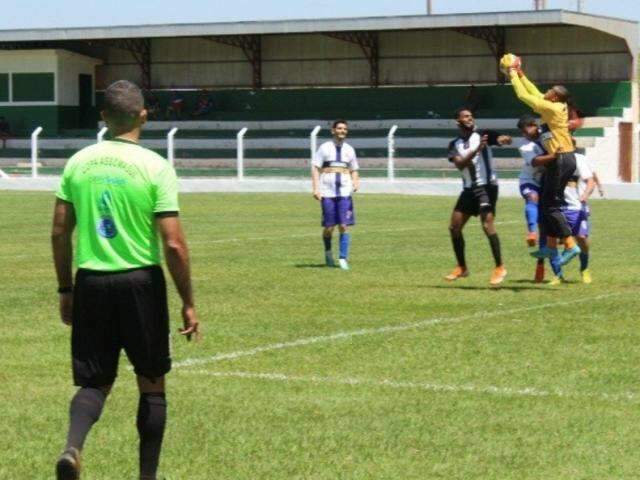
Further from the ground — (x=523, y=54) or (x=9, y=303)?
(x=523, y=54)

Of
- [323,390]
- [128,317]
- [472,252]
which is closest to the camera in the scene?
[128,317]

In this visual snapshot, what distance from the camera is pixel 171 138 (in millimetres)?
50375

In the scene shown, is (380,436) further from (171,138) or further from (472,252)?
(171,138)

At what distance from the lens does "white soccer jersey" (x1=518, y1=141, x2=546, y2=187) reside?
60.1ft

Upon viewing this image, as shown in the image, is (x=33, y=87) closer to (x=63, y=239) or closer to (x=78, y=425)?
(x=63, y=239)

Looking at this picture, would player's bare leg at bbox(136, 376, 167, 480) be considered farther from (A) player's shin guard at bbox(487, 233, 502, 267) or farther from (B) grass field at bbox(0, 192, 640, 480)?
(A) player's shin guard at bbox(487, 233, 502, 267)

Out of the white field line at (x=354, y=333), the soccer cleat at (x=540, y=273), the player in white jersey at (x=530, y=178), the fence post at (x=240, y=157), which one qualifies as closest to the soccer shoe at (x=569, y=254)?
the soccer cleat at (x=540, y=273)

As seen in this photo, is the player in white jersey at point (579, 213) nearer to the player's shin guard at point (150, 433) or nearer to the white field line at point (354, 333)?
the white field line at point (354, 333)

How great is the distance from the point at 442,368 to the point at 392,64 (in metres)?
51.0

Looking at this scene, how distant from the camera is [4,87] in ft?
212

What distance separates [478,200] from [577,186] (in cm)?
134

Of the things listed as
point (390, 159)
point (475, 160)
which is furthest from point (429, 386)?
point (390, 159)

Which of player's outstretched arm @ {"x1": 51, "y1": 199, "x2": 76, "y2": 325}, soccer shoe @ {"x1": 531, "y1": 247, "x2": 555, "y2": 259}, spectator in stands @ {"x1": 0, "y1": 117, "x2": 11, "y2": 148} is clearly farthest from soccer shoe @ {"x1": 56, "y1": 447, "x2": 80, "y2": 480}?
spectator in stands @ {"x1": 0, "y1": 117, "x2": 11, "y2": 148}

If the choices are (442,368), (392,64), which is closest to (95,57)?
(392,64)
